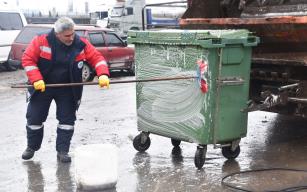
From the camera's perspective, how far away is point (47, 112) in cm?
568

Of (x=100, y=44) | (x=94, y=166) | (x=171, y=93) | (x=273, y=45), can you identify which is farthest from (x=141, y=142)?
(x=100, y=44)

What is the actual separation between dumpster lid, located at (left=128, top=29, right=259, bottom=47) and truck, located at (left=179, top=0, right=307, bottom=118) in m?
0.67

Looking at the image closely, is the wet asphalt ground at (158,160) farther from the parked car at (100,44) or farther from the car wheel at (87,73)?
the parked car at (100,44)

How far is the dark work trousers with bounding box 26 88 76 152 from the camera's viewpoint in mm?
5586

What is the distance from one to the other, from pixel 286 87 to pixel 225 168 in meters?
1.03

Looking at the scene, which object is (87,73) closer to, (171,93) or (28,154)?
(28,154)

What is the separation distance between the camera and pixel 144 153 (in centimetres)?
599

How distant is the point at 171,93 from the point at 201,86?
0.41 m

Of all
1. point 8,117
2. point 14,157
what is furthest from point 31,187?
point 8,117

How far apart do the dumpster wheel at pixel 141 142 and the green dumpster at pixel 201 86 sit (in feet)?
0.83

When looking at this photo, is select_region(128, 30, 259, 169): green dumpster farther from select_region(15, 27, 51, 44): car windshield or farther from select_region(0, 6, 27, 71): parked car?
select_region(0, 6, 27, 71): parked car

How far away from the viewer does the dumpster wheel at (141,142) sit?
5.98m

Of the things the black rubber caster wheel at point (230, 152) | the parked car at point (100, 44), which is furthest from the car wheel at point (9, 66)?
the black rubber caster wheel at point (230, 152)

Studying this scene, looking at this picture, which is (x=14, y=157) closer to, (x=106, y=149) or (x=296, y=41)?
(x=106, y=149)
